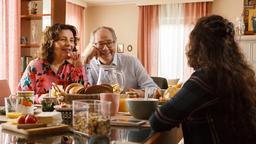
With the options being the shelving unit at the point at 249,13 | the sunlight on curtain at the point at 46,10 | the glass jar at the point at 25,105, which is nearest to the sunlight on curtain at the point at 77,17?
the sunlight on curtain at the point at 46,10

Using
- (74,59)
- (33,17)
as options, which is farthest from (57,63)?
(33,17)

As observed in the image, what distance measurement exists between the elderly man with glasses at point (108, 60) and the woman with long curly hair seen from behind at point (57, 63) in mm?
94

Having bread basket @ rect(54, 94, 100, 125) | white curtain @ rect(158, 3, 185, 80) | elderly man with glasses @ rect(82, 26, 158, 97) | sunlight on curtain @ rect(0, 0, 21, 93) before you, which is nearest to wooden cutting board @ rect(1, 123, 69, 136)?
bread basket @ rect(54, 94, 100, 125)

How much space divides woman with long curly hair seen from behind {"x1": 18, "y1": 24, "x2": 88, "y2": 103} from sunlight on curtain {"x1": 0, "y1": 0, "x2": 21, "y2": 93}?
2273 millimetres

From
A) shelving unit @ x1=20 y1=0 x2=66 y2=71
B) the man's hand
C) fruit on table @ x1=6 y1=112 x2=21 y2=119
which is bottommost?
fruit on table @ x1=6 y1=112 x2=21 y2=119

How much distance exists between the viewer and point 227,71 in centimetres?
106

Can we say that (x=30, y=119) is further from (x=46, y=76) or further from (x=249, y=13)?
(x=249, y=13)

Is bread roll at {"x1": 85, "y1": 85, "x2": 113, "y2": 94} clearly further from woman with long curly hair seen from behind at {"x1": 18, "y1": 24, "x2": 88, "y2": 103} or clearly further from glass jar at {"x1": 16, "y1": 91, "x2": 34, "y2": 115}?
woman with long curly hair seen from behind at {"x1": 18, "y1": 24, "x2": 88, "y2": 103}

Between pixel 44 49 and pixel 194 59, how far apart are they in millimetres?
1426

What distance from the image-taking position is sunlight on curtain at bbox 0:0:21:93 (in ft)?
14.4

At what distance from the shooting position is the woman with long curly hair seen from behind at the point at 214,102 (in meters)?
1.03

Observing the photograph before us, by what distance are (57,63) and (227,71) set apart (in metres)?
1.49

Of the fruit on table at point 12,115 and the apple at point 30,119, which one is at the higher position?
the apple at point 30,119

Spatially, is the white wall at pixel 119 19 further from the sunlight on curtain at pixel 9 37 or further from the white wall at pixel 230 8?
the sunlight on curtain at pixel 9 37
